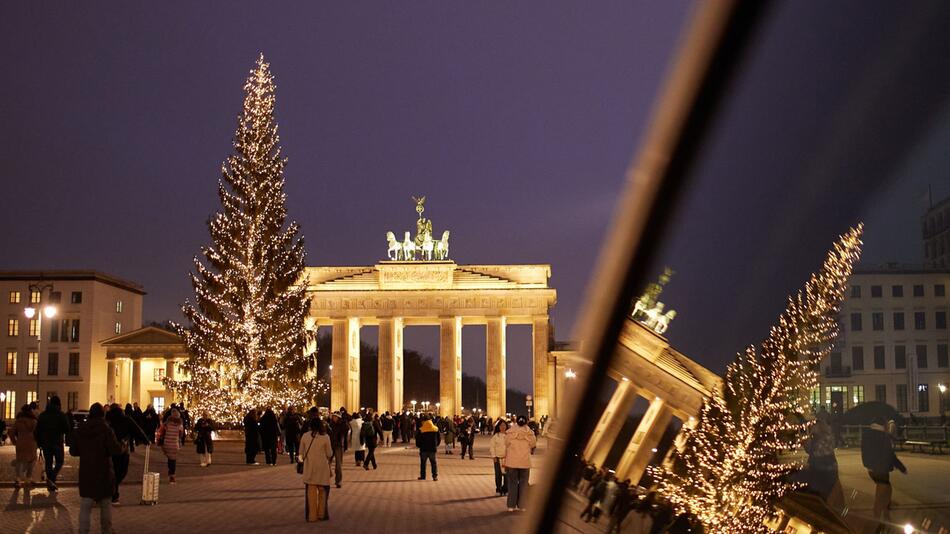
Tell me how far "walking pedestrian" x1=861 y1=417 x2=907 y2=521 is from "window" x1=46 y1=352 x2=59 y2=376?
337ft

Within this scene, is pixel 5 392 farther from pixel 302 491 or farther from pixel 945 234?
pixel 945 234

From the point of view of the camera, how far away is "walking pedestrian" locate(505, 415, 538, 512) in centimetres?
1825

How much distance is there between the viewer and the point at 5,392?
3829 inches

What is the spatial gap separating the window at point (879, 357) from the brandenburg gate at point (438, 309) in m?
84.8

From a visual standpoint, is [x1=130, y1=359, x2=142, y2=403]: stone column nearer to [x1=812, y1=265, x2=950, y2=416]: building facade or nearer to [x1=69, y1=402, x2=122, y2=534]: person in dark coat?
[x1=69, y1=402, x2=122, y2=534]: person in dark coat

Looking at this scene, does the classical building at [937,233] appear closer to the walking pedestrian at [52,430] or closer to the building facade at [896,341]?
the building facade at [896,341]

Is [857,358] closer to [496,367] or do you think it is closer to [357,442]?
[357,442]

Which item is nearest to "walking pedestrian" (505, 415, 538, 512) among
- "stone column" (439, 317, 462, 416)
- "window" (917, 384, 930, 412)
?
"window" (917, 384, 930, 412)

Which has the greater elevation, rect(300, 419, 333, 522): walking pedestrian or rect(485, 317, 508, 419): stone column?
rect(485, 317, 508, 419): stone column

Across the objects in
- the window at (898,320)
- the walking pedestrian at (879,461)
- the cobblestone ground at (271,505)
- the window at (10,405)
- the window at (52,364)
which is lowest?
the cobblestone ground at (271,505)

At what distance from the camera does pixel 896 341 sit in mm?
4418

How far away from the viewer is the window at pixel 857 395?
15.3 feet

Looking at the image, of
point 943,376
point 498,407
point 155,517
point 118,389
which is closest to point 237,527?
point 155,517

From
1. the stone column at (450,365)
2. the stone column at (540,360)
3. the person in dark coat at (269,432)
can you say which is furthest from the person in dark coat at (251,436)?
the stone column at (540,360)
